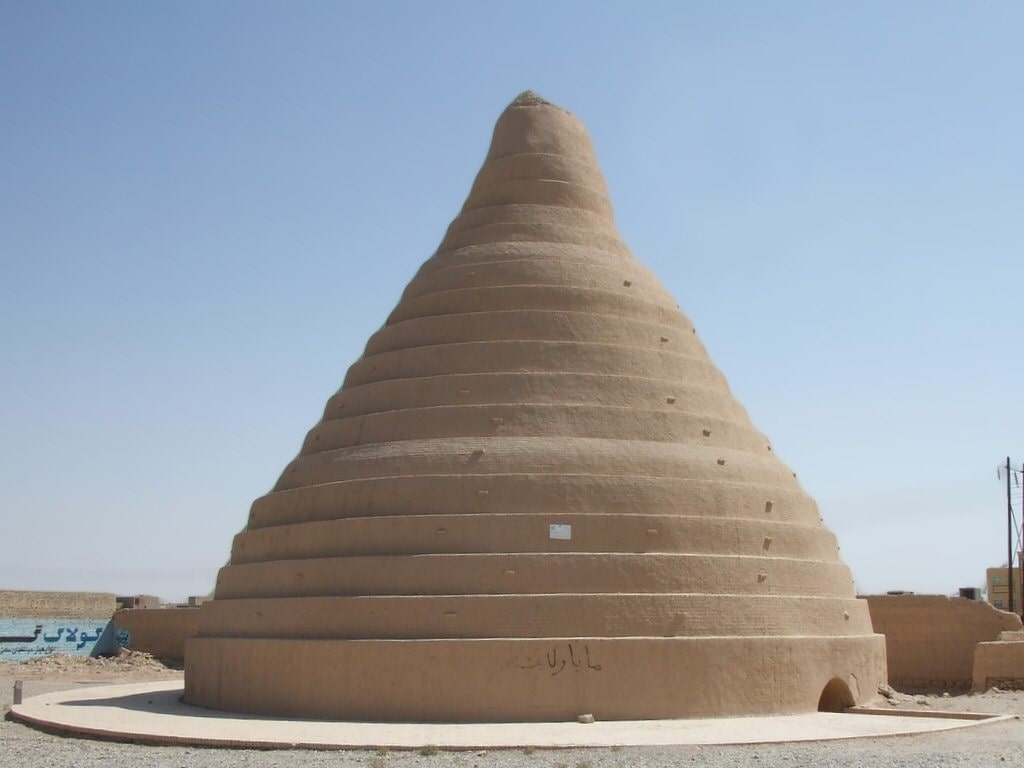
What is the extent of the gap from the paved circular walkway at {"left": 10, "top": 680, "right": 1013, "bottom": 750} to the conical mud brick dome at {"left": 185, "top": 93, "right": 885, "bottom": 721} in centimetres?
68

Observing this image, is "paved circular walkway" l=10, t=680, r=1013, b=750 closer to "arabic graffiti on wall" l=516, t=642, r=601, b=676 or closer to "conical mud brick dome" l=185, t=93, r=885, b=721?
"conical mud brick dome" l=185, t=93, r=885, b=721

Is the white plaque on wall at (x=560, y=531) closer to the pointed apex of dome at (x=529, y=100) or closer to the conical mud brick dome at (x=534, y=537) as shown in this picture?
the conical mud brick dome at (x=534, y=537)

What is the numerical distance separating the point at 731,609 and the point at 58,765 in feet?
33.7

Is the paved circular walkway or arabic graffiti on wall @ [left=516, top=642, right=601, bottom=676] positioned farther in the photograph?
arabic graffiti on wall @ [left=516, top=642, right=601, bottom=676]

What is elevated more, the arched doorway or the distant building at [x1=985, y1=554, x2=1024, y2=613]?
the distant building at [x1=985, y1=554, x2=1024, y2=613]

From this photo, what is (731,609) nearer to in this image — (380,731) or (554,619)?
(554,619)

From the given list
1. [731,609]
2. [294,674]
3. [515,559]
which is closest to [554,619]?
[515,559]

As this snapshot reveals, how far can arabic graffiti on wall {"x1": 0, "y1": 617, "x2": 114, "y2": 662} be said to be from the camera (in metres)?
35.4

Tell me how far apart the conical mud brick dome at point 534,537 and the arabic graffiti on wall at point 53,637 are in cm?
1585

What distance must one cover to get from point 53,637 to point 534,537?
23203 millimetres

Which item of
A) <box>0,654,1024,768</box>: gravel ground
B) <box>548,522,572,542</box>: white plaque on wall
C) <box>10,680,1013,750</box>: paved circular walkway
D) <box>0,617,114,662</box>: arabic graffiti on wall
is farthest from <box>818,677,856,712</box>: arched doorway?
<box>0,617,114,662</box>: arabic graffiti on wall

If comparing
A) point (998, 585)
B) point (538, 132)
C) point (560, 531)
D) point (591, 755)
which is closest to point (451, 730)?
point (591, 755)

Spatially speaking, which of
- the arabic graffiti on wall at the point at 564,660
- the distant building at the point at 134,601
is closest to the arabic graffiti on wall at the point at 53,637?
the distant building at the point at 134,601

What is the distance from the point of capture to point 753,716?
61.2ft
